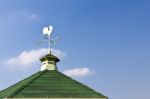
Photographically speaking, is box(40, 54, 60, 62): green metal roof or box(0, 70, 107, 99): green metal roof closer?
box(0, 70, 107, 99): green metal roof

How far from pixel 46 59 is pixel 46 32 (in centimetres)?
281

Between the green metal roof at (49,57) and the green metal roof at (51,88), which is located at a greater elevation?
the green metal roof at (49,57)

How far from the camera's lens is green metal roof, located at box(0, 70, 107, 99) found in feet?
90.3

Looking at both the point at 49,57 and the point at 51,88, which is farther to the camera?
the point at 49,57

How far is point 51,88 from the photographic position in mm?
29016

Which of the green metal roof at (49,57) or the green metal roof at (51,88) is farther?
the green metal roof at (49,57)

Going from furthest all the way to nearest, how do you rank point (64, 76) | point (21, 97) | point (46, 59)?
point (46, 59) < point (64, 76) < point (21, 97)

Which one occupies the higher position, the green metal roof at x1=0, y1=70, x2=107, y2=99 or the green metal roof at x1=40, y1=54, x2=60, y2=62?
the green metal roof at x1=40, y1=54, x2=60, y2=62

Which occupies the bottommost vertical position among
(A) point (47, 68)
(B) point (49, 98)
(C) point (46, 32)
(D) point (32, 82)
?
(B) point (49, 98)

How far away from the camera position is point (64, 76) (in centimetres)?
3206

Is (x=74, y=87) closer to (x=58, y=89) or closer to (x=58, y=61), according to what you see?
(x=58, y=89)

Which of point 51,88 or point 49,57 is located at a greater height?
point 49,57

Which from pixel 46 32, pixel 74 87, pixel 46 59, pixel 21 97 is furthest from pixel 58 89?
pixel 46 32

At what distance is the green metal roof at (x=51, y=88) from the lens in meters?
27.5
